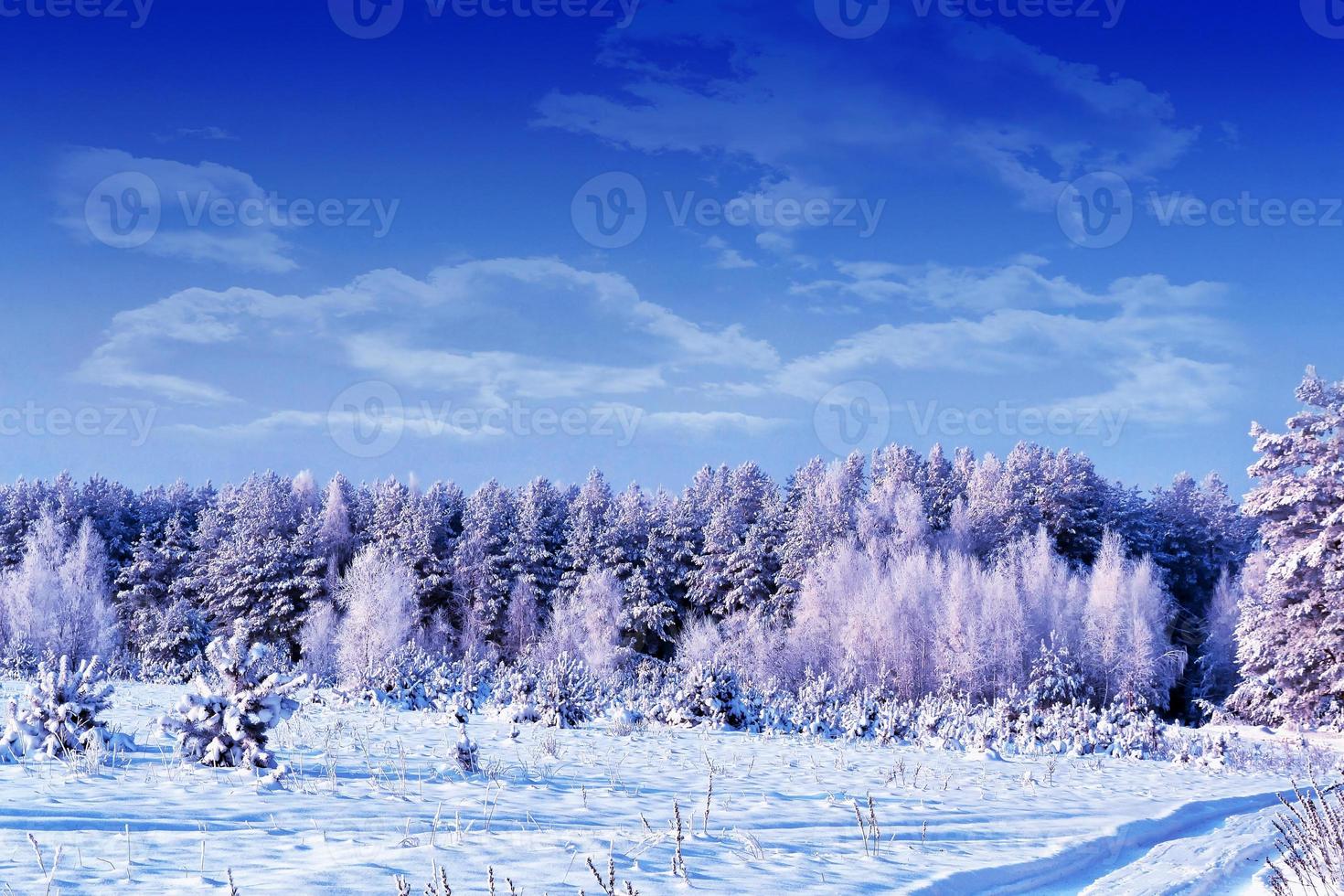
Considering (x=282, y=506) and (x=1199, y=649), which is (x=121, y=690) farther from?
(x=1199, y=649)

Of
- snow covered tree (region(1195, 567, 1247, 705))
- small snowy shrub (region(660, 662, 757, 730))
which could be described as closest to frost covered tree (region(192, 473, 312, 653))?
small snowy shrub (region(660, 662, 757, 730))

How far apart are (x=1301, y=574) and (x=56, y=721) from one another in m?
32.2

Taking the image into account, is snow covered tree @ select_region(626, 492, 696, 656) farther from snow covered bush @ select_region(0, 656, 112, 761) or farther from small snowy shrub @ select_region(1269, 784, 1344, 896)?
small snowy shrub @ select_region(1269, 784, 1344, 896)

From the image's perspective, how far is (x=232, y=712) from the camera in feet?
28.0

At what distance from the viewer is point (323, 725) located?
13023 millimetres

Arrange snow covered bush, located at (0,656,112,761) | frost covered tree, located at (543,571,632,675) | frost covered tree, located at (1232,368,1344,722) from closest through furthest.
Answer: snow covered bush, located at (0,656,112,761) < frost covered tree, located at (1232,368,1344,722) < frost covered tree, located at (543,571,632,675)

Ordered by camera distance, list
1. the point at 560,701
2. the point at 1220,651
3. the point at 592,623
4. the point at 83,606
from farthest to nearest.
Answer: the point at 592,623 → the point at 1220,651 → the point at 83,606 → the point at 560,701

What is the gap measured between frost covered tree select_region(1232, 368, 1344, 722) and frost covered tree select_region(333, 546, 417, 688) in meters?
35.1

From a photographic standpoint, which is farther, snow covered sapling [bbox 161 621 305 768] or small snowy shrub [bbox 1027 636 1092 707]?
small snowy shrub [bbox 1027 636 1092 707]

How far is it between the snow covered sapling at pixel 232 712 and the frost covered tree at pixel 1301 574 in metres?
29.3

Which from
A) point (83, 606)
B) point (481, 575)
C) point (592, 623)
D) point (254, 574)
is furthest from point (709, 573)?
point (83, 606)

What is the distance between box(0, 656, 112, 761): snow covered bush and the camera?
894 cm

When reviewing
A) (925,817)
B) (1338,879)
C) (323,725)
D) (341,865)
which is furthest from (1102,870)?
(323,725)

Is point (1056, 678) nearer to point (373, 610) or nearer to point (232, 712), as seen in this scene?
point (373, 610)
